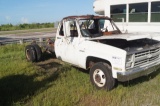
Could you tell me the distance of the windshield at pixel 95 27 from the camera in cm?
748

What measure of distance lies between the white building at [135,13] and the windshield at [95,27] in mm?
1953

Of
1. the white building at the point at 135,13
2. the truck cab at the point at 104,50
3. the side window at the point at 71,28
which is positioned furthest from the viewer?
the white building at the point at 135,13

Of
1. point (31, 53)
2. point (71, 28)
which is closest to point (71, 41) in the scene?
point (71, 28)

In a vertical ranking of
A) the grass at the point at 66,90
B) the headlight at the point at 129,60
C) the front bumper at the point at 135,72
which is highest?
the headlight at the point at 129,60

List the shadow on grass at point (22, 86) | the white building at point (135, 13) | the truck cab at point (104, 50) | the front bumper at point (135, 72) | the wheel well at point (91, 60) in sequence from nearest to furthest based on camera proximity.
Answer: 1. the front bumper at point (135, 72)
2. the truck cab at point (104, 50)
3. the shadow on grass at point (22, 86)
4. the wheel well at point (91, 60)
5. the white building at point (135, 13)

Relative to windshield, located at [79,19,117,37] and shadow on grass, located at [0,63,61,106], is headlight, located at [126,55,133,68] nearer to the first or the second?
windshield, located at [79,19,117,37]

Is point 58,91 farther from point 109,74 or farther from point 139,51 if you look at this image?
point 139,51

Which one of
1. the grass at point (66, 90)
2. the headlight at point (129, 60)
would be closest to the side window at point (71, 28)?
the grass at point (66, 90)

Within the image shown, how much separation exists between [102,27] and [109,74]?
8.66 ft

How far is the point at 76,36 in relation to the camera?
753 cm

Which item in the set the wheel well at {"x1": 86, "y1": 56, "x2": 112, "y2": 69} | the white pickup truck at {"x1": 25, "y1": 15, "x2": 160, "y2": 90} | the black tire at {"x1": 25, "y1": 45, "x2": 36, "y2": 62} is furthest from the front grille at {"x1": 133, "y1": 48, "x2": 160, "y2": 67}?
the black tire at {"x1": 25, "y1": 45, "x2": 36, "y2": 62}

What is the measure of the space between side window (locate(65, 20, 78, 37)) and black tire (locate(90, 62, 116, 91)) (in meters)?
1.53

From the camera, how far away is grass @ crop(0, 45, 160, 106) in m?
5.69

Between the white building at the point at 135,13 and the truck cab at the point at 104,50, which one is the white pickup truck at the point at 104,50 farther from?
the white building at the point at 135,13
